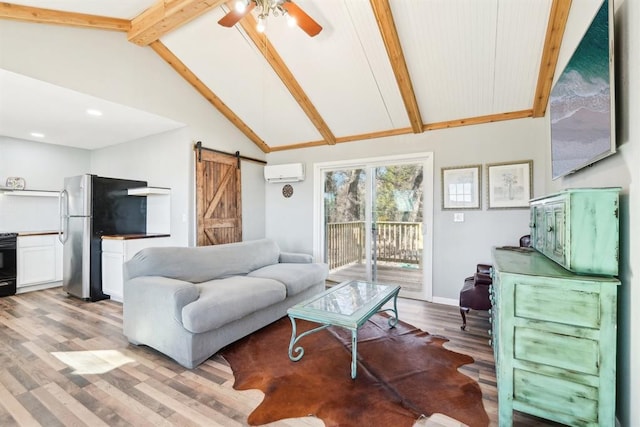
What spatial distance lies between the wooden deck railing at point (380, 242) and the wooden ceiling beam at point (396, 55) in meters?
1.55

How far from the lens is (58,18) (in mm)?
2795

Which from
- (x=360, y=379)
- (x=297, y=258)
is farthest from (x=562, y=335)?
(x=297, y=258)

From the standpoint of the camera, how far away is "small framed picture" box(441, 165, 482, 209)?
3.75 meters

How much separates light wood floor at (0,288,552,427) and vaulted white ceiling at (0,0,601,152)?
266 cm

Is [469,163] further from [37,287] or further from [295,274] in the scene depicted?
[37,287]

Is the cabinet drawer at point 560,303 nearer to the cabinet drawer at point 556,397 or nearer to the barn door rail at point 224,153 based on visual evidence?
the cabinet drawer at point 556,397

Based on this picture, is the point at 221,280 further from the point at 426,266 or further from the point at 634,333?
the point at 634,333

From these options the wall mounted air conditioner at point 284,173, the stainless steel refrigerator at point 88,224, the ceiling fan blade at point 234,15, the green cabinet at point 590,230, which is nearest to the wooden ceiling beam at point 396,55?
the ceiling fan blade at point 234,15

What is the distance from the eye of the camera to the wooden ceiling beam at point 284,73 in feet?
10.5

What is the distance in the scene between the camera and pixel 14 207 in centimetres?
480

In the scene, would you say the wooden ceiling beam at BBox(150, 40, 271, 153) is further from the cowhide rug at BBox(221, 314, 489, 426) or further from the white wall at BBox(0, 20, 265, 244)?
the cowhide rug at BBox(221, 314, 489, 426)

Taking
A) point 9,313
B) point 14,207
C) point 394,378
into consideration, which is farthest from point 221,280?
point 14,207

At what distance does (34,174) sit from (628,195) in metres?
7.39

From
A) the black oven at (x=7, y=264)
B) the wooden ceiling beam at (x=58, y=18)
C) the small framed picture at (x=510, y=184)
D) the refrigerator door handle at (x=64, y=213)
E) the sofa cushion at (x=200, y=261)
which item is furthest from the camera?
the refrigerator door handle at (x=64, y=213)
